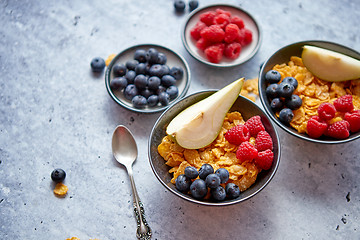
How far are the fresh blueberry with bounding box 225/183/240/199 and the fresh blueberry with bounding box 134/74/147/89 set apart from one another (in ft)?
1.80

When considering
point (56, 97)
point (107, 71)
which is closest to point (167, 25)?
point (107, 71)

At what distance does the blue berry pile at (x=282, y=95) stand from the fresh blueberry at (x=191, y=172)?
398 mm

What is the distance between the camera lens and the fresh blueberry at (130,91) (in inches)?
55.4

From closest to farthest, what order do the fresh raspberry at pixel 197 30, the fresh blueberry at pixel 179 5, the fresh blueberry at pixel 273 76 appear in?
the fresh blueberry at pixel 273 76, the fresh raspberry at pixel 197 30, the fresh blueberry at pixel 179 5

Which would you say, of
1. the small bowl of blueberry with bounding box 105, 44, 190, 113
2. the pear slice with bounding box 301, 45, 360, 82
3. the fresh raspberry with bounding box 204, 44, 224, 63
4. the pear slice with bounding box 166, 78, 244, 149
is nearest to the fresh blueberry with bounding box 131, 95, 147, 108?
the small bowl of blueberry with bounding box 105, 44, 190, 113

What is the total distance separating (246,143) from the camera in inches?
45.2

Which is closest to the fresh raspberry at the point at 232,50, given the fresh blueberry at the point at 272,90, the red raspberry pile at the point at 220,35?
the red raspberry pile at the point at 220,35

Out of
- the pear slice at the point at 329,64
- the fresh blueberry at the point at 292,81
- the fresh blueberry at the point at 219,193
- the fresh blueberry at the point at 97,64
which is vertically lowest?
the fresh blueberry at the point at 97,64

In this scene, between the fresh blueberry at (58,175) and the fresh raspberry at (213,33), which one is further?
the fresh raspberry at (213,33)

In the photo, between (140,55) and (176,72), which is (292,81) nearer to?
(176,72)

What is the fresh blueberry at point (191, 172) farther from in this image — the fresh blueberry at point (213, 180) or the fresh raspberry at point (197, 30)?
the fresh raspberry at point (197, 30)

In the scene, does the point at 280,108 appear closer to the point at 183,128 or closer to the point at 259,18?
the point at 183,128

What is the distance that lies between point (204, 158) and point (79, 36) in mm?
867

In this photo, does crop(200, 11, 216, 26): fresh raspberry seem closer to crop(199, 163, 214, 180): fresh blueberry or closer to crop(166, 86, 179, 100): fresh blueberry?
crop(166, 86, 179, 100): fresh blueberry
